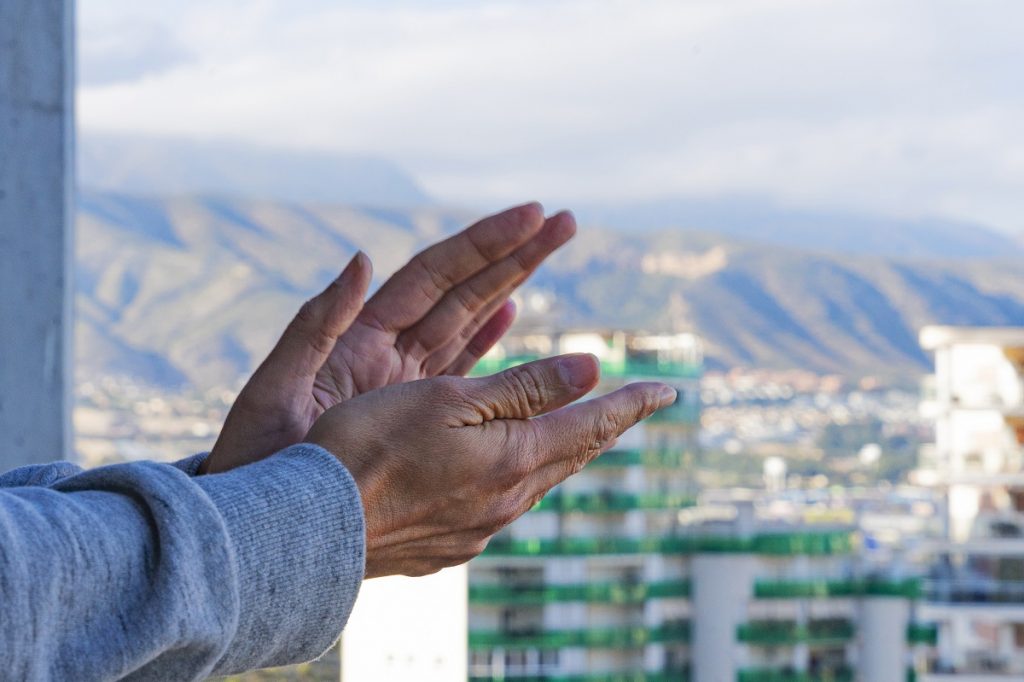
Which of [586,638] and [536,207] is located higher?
[536,207]

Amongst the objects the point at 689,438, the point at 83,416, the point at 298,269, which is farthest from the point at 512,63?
the point at 689,438

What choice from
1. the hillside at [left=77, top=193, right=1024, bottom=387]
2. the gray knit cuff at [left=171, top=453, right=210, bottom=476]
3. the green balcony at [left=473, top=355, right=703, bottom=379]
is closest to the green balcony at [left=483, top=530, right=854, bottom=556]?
the green balcony at [left=473, top=355, right=703, bottom=379]

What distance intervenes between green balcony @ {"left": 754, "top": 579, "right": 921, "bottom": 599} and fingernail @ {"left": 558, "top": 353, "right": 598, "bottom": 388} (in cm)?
1471

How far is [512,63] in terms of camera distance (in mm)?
96125

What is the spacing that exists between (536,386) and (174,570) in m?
0.14

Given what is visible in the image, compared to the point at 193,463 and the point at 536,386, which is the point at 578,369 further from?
the point at 193,463

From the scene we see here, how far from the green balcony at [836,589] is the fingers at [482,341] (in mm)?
14534

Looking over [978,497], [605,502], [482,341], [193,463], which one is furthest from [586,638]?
[193,463]

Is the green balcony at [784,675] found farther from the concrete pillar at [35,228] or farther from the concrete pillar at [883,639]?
the concrete pillar at [35,228]

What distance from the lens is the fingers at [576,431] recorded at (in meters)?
0.44

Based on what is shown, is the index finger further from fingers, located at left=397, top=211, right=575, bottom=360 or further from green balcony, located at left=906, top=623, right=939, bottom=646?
green balcony, located at left=906, top=623, right=939, bottom=646

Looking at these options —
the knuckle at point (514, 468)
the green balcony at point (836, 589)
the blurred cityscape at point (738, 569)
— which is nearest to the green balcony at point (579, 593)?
the blurred cityscape at point (738, 569)

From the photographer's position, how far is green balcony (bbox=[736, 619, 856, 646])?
15000mm

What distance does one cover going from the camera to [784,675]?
1506 centimetres
